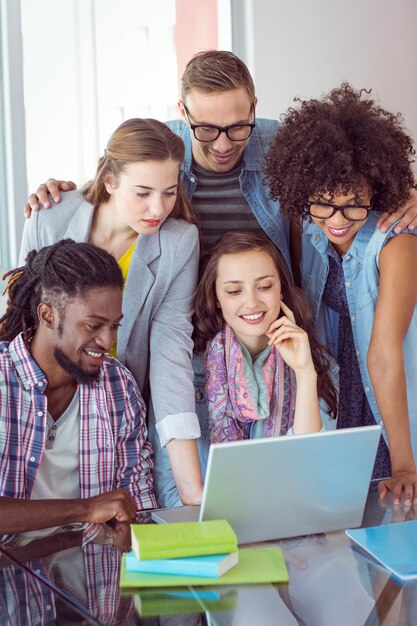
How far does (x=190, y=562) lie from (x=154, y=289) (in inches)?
41.8

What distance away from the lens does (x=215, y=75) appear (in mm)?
2314

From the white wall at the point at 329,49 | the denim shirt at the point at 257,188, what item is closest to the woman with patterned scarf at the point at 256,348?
the denim shirt at the point at 257,188

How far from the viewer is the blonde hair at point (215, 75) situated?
2301 millimetres

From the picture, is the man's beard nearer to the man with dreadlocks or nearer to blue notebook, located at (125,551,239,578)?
the man with dreadlocks

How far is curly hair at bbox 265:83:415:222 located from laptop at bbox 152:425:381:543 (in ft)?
2.54

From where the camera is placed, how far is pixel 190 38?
440 cm

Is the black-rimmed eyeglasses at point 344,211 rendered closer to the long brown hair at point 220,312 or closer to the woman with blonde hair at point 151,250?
the long brown hair at point 220,312

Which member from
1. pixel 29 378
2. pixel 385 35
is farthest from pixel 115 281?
pixel 385 35

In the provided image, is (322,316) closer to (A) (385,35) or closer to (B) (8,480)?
(B) (8,480)

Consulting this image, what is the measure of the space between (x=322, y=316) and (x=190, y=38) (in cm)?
240

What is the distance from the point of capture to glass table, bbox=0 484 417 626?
47.5 inches

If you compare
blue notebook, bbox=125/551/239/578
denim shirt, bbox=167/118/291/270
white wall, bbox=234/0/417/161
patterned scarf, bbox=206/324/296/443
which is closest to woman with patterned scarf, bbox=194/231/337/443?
patterned scarf, bbox=206/324/296/443

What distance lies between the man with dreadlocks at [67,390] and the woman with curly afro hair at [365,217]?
0.52 meters

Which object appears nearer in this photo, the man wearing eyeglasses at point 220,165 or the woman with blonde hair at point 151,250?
the woman with blonde hair at point 151,250
